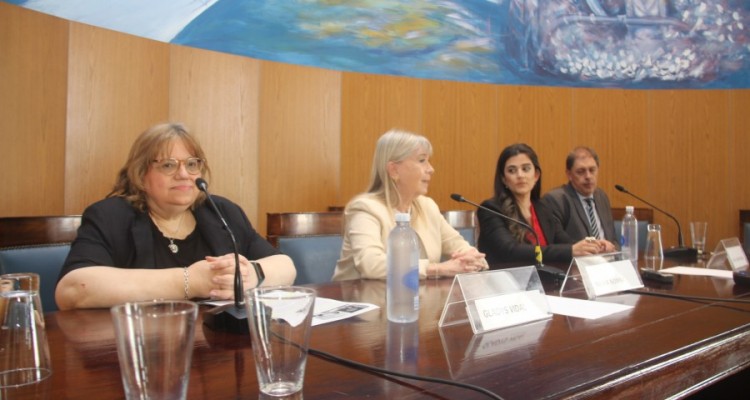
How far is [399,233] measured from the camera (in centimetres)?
119

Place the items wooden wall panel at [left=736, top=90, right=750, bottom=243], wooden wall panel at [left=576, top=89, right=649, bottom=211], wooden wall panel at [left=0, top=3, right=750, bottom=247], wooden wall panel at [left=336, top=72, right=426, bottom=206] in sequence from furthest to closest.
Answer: wooden wall panel at [left=576, top=89, right=649, bottom=211] < wooden wall panel at [left=736, top=90, right=750, bottom=243] < wooden wall panel at [left=336, top=72, right=426, bottom=206] < wooden wall panel at [left=0, top=3, right=750, bottom=247]

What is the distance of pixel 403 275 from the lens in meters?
1.14

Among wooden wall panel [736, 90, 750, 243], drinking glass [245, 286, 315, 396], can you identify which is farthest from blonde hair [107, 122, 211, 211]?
wooden wall panel [736, 90, 750, 243]

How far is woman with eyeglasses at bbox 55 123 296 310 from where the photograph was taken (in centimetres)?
138

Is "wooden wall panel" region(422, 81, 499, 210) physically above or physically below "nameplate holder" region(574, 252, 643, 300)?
above

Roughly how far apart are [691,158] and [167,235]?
5250 millimetres

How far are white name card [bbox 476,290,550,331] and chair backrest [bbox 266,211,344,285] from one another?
1.04 metres

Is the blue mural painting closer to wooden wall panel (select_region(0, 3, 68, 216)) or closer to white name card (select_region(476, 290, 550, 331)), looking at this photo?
wooden wall panel (select_region(0, 3, 68, 216))

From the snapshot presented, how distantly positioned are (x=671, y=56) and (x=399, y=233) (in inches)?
217

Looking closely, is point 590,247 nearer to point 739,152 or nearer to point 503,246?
point 503,246

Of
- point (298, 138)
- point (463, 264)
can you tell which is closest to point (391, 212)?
point (463, 264)

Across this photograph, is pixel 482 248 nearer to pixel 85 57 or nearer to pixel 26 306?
pixel 26 306

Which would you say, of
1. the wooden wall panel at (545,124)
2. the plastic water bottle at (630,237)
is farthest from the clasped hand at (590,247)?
the wooden wall panel at (545,124)

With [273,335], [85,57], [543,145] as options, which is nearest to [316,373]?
[273,335]
